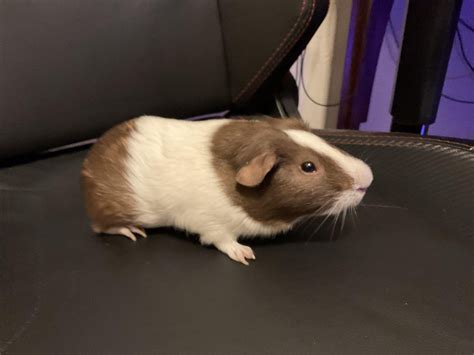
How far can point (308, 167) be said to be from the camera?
2.96 ft

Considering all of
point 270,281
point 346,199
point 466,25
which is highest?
point 466,25

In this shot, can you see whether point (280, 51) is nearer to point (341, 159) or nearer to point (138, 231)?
point (341, 159)

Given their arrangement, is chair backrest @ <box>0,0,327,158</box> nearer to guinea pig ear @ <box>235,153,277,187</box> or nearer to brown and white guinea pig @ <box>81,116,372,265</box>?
brown and white guinea pig @ <box>81,116,372,265</box>

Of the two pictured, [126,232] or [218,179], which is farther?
[126,232]

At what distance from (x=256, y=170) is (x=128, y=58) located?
2.25ft

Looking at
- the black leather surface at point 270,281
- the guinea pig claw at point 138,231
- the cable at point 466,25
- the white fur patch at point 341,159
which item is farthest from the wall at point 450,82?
the guinea pig claw at point 138,231

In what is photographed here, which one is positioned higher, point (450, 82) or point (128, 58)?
point (128, 58)

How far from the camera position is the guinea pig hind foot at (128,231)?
1037 millimetres

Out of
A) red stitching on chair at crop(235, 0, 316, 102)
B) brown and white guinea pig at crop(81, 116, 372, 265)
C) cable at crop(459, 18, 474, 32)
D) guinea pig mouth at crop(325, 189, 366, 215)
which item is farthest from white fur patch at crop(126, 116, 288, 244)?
cable at crop(459, 18, 474, 32)

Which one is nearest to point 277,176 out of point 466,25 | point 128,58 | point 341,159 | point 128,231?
point 341,159

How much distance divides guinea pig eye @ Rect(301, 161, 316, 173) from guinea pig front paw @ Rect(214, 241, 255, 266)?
22cm

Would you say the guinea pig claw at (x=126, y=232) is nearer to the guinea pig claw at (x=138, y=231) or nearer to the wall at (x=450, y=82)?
the guinea pig claw at (x=138, y=231)

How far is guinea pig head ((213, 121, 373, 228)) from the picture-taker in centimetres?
90

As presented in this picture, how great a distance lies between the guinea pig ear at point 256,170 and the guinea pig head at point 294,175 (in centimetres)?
2
